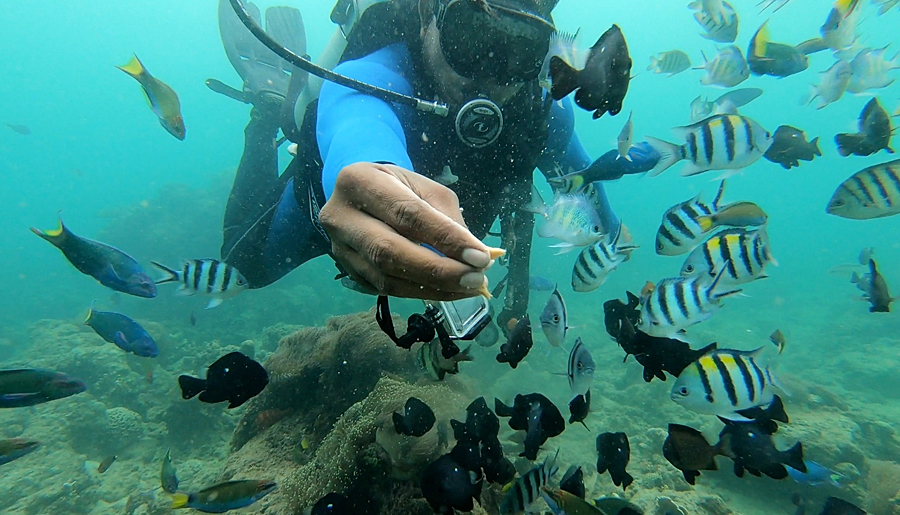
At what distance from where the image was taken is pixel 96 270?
3.22 m

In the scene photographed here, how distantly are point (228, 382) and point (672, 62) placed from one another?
733 cm

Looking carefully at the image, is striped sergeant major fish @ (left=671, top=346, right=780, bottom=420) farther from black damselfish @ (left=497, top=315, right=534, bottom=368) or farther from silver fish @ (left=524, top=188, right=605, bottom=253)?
silver fish @ (left=524, top=188, right=605, bottom=253)

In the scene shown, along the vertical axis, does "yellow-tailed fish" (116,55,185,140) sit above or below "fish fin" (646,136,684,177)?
above

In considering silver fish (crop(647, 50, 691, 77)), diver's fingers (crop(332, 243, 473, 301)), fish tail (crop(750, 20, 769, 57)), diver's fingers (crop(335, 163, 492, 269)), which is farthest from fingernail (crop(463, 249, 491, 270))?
silver fish (crop(647, 50, 691, 77))

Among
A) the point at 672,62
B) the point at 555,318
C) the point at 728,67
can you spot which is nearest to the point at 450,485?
the point at 555,318

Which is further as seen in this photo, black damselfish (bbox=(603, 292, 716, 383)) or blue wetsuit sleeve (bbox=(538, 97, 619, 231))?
blue wetsuit sleeve (bbox=(538, 97, 619, 231))

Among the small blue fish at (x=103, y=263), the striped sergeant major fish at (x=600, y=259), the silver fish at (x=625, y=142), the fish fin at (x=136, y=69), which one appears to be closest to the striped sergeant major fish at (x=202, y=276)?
the small blue fish at (x=103, y=263)

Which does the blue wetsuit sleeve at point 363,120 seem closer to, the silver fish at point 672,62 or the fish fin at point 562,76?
the fish fin at point 562,76

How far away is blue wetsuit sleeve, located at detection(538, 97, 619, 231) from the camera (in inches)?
166

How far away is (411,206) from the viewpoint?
0.99 meters

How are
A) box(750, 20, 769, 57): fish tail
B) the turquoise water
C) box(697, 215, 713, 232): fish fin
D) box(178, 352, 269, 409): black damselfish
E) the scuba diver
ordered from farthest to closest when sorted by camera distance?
the turquoise water < box(750, 20, 769, 57): fish tail < box(697, 215, 713, 232): fish fin < box(178, 352, 269, 409): black damselfish < the scuba diver

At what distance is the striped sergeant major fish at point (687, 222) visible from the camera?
→ 9.62 ft

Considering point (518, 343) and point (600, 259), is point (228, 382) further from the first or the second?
point (600, 259)

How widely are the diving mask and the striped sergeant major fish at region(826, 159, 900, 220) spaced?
7.96 ft
